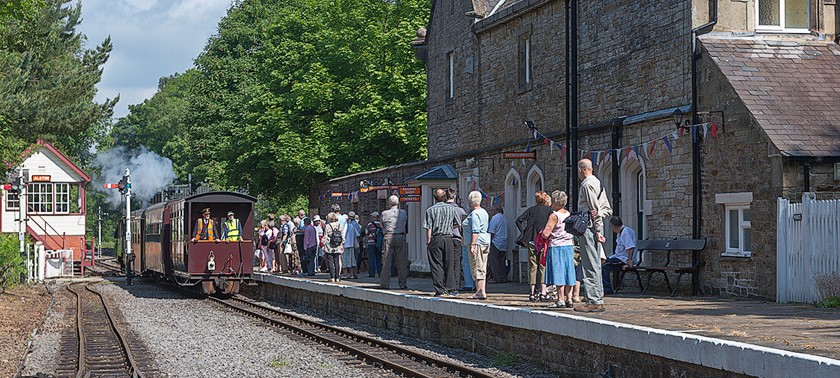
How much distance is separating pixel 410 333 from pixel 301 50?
30.4 metres

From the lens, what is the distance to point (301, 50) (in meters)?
47.0

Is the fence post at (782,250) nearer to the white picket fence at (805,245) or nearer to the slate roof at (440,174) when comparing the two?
the white picket fence at (805,245)

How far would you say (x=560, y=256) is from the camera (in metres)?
14.2

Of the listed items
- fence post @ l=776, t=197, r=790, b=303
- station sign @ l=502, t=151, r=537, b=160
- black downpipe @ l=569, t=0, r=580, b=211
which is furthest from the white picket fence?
station sign @ l=502, t=151, r=537, b=160

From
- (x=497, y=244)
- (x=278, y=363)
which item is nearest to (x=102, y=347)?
(x=278, y=363)

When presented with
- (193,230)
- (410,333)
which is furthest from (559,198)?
(193,230)

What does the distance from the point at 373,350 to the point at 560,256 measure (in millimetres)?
3437

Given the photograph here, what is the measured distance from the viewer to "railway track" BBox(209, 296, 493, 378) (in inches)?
527

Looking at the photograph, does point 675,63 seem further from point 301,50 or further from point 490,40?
point 301,50

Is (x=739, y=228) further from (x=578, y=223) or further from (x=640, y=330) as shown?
(x=640, y=330)

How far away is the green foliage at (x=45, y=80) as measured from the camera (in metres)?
26.4

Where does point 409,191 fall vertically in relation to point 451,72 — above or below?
below

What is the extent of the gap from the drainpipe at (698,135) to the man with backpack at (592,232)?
181 inches

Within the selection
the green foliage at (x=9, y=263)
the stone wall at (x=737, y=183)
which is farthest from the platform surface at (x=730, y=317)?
the green foliage at (x=9, y=263)
